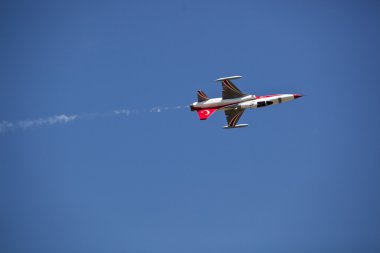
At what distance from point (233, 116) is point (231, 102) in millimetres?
2771

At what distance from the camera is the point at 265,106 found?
142750mm

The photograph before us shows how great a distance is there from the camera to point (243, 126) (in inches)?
5581

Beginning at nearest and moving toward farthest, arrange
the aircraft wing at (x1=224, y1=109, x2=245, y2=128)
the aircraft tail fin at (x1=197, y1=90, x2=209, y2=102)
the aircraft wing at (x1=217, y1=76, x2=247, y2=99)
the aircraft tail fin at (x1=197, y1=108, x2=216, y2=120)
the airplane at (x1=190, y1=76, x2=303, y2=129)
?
the aircraft wing at (x1=217, y1=76, x2=247, y2=99), the aircraft tail fin at (x1=197, y1=108, x2=216, y2=120), the airplane at (x1=190, y1=76, x2=303, y2=129), the aircraft tail fin at (x1=197, y1=90, x2=209, y2=102), the aircraft wing at (x1=224, y1=109, x2=245, y2=128)

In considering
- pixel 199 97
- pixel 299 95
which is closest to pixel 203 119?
pixel 199 97

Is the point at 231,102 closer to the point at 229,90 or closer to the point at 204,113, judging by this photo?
the point at 229,90

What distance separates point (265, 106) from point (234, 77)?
7.99 m

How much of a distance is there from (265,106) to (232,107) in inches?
219

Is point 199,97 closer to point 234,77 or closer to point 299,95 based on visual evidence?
point 234,77

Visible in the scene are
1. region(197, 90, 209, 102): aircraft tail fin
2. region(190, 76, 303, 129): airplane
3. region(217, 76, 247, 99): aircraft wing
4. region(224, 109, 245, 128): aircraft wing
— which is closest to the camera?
region(217, 76, 247, 99): aircraft wing

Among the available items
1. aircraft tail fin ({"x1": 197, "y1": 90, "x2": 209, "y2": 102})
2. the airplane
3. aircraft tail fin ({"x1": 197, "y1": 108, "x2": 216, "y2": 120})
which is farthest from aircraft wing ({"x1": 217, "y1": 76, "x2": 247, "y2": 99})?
aircraft tail fin ({"x1": 197, "y1": 108, "x2": 216, "y2": 120})

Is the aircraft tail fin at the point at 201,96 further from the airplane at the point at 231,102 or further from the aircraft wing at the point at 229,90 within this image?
the aircraft wing at the point at 229,90

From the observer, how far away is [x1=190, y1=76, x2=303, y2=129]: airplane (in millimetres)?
141000

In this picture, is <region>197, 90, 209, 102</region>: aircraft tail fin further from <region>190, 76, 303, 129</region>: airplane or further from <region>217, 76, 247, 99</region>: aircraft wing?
<region>217, 76, 247, 99</region>: aircraft wing

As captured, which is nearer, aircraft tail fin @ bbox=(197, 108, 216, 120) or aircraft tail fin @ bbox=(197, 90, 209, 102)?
aircraft tail fin @ bbox=(197, 108, 216, 120)
